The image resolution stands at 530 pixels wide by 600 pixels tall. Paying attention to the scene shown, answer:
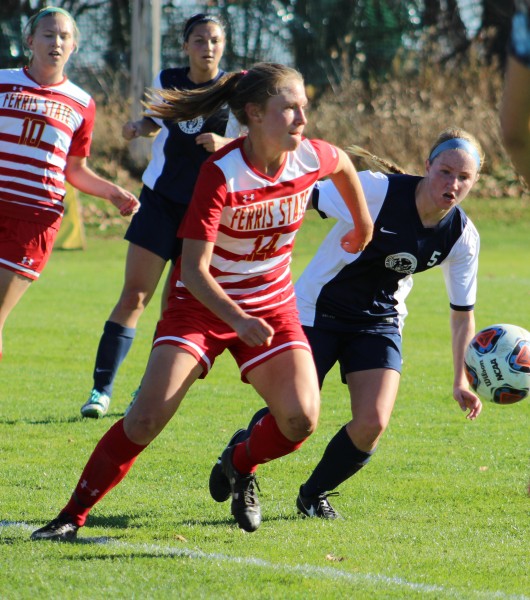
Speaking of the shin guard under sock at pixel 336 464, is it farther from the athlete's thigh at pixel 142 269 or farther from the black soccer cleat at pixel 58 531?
the athlete's thigh at pixel 142 269

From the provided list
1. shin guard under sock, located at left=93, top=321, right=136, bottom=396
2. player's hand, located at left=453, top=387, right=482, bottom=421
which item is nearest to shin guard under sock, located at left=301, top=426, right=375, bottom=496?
player's hand, located at left=453, top=387, right=482, bottom=421

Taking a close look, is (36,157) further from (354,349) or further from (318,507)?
(318,507)

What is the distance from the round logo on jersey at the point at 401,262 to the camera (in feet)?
16.1

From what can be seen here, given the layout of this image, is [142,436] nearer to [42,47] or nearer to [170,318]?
[170,318]

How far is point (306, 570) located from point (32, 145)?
3.06m

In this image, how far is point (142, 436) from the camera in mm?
4098

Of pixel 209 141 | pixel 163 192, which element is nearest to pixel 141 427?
pixel 209 141

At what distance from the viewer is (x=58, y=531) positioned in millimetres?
4160

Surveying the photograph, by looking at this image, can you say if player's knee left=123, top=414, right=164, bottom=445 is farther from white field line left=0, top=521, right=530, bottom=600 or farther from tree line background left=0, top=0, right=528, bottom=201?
tree line background left=0, top=0, right=528, bottom=201

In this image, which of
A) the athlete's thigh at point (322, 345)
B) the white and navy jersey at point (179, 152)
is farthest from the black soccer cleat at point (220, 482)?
the white and navy jersey at point (179, 152)

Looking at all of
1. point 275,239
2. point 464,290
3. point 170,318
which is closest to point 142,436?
point 170,318

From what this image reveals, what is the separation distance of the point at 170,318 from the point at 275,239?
21.0 inches

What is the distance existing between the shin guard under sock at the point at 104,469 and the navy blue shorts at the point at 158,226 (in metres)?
2.41

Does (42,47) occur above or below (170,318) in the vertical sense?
above
